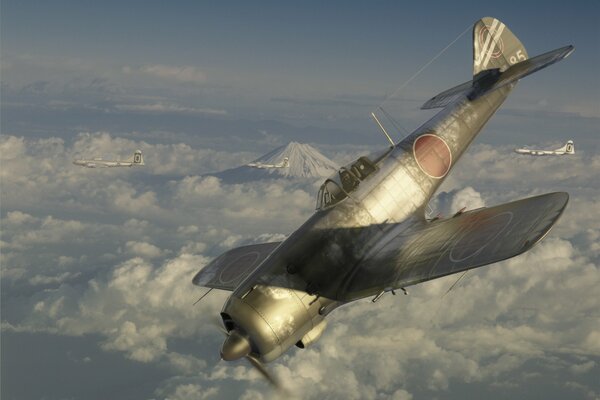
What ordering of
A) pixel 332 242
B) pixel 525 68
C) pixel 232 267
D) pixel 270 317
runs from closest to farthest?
pixel 270 317 → pixel 332 242 → pixel 232 267 → pixel 525 68

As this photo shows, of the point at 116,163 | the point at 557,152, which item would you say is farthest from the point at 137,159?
the point at 557,152

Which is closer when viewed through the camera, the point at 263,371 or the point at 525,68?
the point at 263,371

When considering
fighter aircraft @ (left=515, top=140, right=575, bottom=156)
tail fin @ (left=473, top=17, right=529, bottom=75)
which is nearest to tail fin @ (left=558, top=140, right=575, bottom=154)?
fighter aircraft @ (left=515, top=140, right=575, bottom=156)

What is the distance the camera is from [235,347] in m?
17.5

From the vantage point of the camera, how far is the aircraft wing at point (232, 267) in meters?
23.8

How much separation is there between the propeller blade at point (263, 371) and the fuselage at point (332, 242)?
85 cm

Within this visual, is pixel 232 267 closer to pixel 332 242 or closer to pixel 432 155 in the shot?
pixel 332 242

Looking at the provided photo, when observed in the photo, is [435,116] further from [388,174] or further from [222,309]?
[222,309]

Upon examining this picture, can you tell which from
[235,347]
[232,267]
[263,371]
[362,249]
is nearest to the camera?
[235,347]

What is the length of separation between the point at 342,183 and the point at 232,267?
684cm

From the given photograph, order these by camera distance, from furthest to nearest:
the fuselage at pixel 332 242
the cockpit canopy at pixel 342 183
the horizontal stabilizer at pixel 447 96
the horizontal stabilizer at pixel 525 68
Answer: the horizontal stabilizer at pixel 447 96, the horizontal stabilizer at pixel 525 68, the cockpit canopy at pixel 342 183, the fuselage at pixel 332 242

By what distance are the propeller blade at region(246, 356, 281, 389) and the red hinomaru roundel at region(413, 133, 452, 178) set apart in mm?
12385

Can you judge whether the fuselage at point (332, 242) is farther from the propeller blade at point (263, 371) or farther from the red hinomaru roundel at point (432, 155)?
the propeller blade at point (263, 371)

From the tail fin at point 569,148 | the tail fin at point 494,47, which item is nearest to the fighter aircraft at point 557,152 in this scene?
the tail fin at point 569,148
